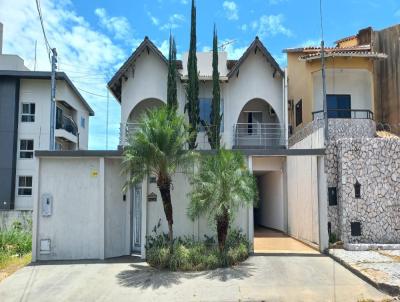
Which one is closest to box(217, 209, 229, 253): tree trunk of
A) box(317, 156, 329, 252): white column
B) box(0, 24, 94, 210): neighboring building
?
box(317, 156, 329, 252): white column

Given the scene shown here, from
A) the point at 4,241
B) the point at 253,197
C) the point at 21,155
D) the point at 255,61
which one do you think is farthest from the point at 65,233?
the point at 21,155

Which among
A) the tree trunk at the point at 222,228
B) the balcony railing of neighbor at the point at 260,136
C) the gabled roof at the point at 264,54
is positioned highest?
the gabled roof at the point at 264,54

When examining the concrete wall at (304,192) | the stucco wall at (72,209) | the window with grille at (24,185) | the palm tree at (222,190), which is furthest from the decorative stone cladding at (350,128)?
the window with grille at (24,185)

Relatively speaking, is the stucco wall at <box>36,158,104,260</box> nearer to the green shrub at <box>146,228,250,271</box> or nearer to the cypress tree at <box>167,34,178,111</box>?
the green shrub at <box>146,228,250,271</box>

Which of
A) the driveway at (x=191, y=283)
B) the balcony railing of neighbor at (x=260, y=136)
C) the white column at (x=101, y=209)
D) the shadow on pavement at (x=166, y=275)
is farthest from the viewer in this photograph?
the balcony railing of neighbor at (x=260, y=136)

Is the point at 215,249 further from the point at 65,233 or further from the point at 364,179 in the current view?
the point at 364,179

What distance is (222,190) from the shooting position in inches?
448

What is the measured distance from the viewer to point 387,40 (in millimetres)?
22453

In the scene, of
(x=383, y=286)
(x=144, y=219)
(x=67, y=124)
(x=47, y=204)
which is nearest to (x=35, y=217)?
(x=47, y=204)

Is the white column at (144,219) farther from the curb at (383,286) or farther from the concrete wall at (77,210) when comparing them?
the curb at (383,286)

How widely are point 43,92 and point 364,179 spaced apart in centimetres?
2506

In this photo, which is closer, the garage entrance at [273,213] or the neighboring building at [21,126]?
the garage entrance at [273,213]

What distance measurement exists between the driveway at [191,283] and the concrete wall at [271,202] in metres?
8.29

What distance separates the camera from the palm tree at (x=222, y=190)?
37.2ft
